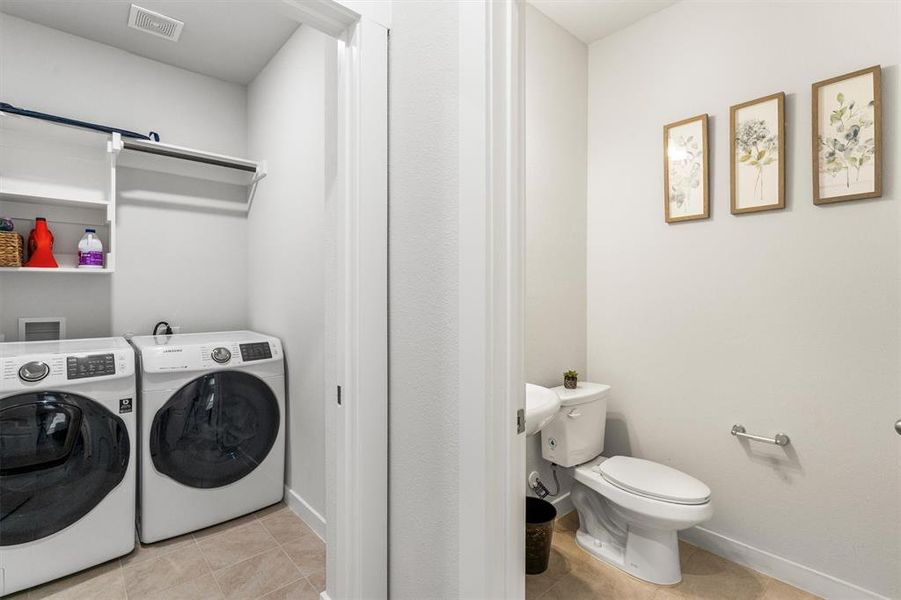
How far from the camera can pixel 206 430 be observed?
7.03 ft

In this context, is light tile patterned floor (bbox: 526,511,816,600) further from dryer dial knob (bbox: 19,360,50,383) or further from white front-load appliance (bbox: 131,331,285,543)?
dryer dial knob (bbox: 19,360,50,383)

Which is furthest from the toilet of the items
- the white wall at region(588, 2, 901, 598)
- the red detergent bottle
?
the red detergent bottle

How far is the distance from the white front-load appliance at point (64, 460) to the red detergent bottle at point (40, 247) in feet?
1.43

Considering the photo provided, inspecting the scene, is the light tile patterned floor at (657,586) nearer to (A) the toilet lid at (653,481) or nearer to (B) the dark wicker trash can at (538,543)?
(B) the dark wicker trash can at (538,543)

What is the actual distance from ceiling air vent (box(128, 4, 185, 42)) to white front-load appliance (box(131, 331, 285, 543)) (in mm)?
1615

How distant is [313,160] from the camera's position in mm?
2113

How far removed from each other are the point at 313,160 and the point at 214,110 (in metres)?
1.20

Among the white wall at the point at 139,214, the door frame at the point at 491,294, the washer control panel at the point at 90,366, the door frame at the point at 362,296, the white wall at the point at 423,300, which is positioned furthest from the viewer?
the white wall at the point at 139,214

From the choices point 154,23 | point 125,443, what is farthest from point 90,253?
point 154,23

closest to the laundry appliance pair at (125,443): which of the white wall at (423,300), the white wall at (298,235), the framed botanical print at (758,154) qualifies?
the white wall at (298,235)

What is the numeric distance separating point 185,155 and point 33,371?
4.39 feet

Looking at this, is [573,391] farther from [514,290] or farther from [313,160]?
[313,160]

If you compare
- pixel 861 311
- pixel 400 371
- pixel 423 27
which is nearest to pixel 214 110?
pixel 423 27

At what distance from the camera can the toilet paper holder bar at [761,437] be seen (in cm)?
179
